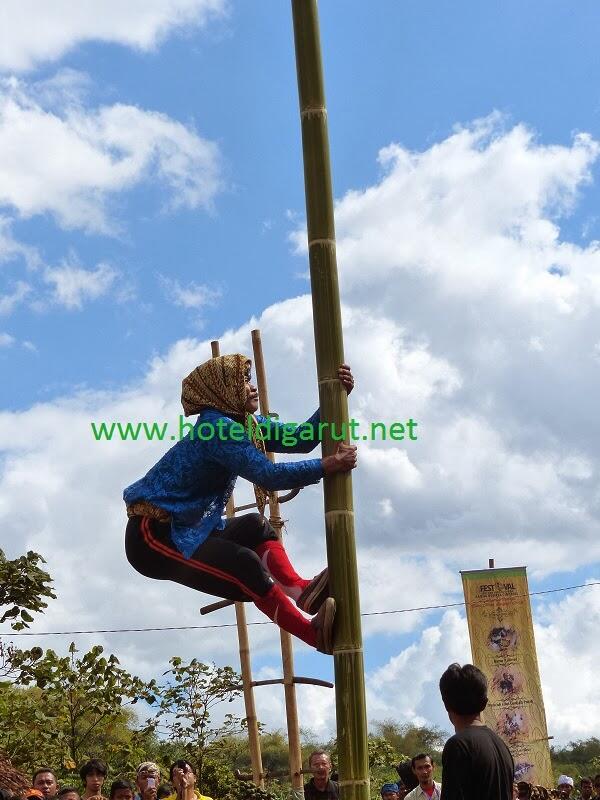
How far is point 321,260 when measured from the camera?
5.53 metres

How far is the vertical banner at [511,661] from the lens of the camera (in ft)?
54.0

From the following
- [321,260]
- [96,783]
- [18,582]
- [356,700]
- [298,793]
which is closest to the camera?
[356,700]

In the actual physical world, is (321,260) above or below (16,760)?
above

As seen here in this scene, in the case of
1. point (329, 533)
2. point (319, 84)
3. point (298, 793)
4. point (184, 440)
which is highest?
point (319, 84)

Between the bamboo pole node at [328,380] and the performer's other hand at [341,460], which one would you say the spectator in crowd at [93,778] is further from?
the bamboo pole node at [328,380]

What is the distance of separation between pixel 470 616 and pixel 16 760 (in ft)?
24.0

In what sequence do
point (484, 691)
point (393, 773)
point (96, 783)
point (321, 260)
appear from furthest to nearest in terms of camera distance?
point (393, 773) < point (96, 783) < point (321, 260) < point (484, 691)

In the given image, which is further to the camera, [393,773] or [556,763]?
[556,763]

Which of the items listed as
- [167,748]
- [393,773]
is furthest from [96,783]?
[393,773]

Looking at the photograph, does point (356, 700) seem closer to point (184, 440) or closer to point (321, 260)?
point (184, 440)

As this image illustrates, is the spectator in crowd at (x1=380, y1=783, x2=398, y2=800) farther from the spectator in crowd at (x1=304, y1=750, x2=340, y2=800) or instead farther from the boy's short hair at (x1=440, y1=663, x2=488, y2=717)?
the boy's short hair at (x1=440, y1=663, x2=488, y2=717)

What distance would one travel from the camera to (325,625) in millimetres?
5145

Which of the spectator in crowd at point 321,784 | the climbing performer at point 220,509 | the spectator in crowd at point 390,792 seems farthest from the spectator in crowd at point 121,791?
the climbing performer at point 220,509

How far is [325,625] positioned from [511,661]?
12.4m
